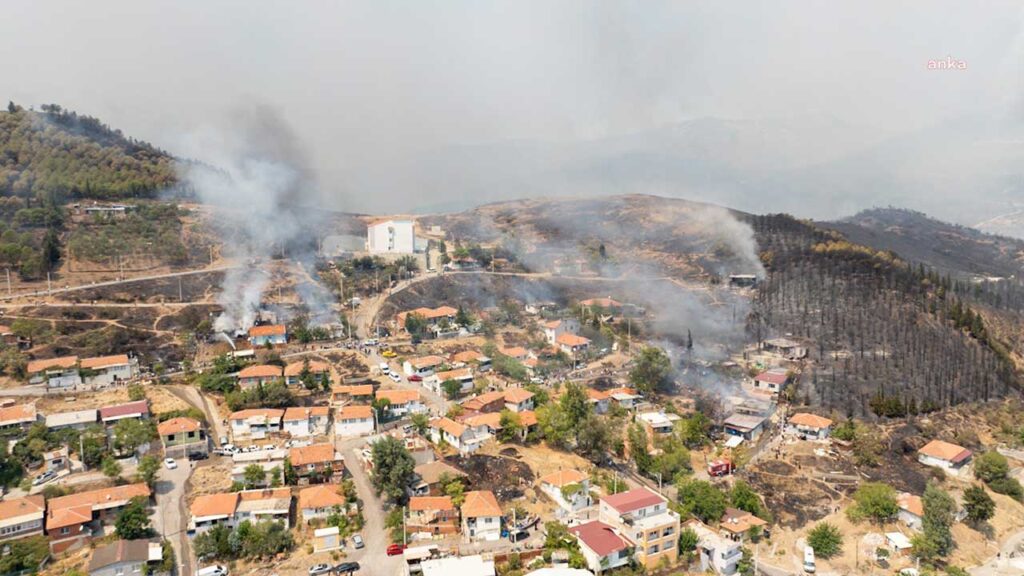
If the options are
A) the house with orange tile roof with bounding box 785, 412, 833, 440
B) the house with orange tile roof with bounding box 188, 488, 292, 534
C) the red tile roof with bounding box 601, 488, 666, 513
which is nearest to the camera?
the red tile roof with bounding box 601, 488, 666, 513

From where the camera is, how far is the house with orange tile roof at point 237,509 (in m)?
25.4

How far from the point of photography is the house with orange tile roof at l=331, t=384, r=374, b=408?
121 feet

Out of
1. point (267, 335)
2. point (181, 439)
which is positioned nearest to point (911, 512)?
point (181, 439)

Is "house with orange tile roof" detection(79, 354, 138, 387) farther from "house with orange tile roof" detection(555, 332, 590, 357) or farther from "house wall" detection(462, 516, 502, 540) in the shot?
"house with orange tile roof" detection(555, 332, 590, 357)

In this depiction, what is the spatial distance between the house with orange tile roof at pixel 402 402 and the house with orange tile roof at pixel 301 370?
15.0ft

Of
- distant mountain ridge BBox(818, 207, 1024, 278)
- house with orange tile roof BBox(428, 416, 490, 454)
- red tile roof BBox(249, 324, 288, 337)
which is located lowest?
house with orange tile roof BBox(428, 416, 490, 454)

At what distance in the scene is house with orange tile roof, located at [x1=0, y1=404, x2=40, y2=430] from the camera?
3091cm

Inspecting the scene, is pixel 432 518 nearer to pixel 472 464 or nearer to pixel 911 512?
pixel 472 464

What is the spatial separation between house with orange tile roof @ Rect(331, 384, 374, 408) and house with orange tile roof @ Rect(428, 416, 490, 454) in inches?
198

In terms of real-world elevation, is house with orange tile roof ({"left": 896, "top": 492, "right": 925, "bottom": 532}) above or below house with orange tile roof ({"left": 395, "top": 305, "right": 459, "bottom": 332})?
below

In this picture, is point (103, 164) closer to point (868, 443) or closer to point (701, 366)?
point (701, 366)

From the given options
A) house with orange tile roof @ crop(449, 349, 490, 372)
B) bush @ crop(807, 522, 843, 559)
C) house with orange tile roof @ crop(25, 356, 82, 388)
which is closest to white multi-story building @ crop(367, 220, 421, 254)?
house with orange tile roof @ crop(449, 349, 490, 372)

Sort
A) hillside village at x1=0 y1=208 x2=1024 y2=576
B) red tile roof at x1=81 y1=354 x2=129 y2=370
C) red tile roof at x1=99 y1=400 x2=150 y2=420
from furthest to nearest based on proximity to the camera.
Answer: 1. red tile roof at x1=81 y1=354 x2=129 y2=370
2. red tile roof at x1=99 y1=400 x2=150 y2=420
3. hillside village at x1=0 y1=208 x2=1024 y2=576

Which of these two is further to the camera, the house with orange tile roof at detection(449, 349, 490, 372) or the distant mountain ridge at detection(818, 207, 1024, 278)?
the distant mountain ridge at detection(818, 207, 1024, 278)
